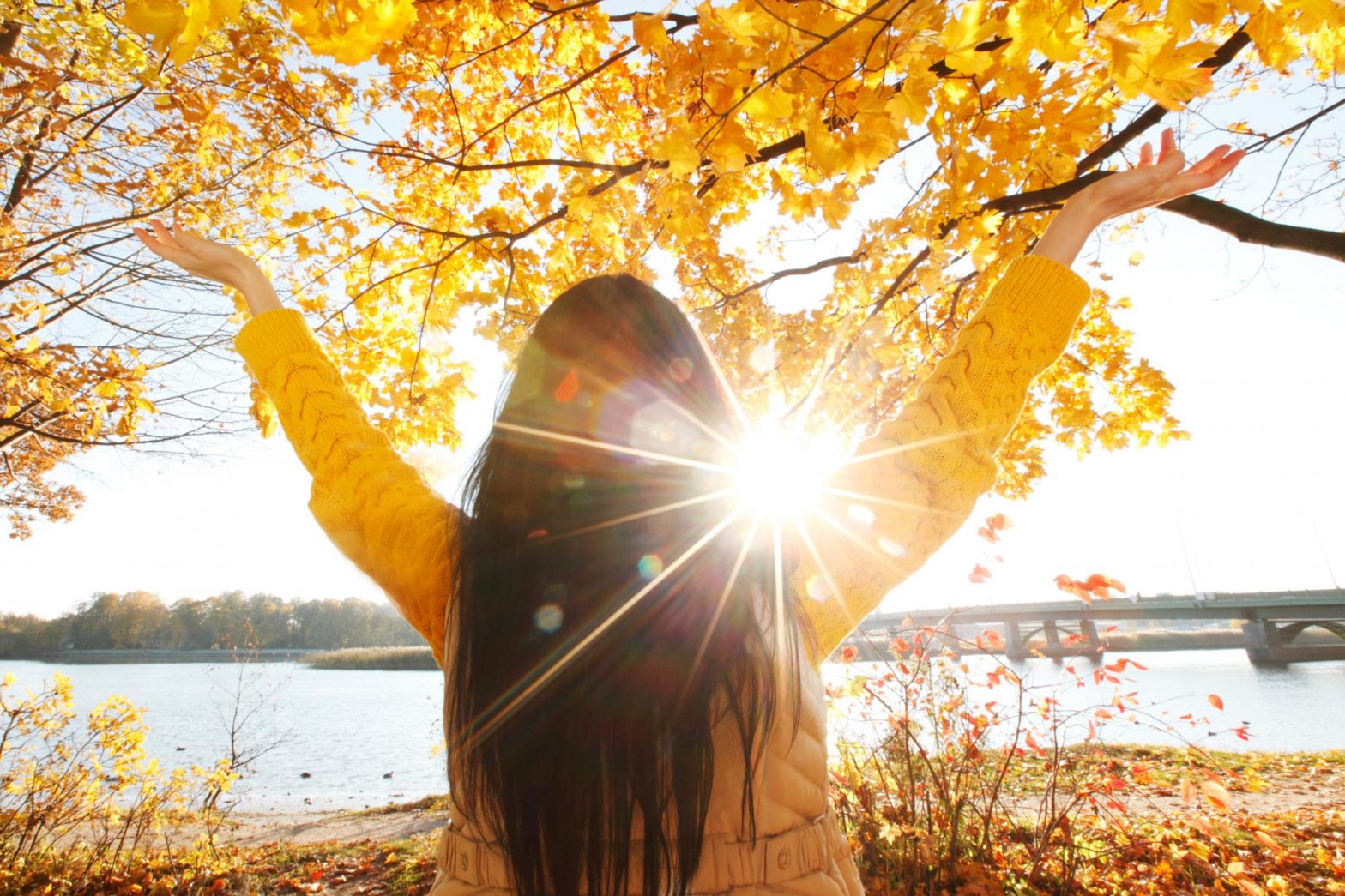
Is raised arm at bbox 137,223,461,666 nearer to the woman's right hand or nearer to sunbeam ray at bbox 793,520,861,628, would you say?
the woman's right hand

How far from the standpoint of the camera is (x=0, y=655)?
162 feet

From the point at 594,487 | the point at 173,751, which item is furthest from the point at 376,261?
the point at 173,751

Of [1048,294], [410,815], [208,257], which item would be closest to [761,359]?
[1048,294]

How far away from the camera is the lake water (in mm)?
12453

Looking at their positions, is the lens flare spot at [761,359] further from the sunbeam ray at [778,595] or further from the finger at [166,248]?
the sunbeam ray at [778,595]

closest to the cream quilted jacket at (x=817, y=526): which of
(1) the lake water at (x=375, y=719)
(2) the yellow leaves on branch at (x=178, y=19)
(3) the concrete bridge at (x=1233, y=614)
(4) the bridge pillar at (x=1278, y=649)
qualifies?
(2) the yellow leaves on branch at (x=178, y=19)

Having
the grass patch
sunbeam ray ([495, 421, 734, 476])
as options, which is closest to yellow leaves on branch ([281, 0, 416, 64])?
sunbeam ray ([495, 421, 734, 476])

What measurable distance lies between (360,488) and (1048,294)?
1.41 m

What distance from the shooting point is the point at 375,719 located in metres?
21.9

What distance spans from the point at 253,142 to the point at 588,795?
517 centimetres

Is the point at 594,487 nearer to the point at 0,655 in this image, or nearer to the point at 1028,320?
the point at 1028,320

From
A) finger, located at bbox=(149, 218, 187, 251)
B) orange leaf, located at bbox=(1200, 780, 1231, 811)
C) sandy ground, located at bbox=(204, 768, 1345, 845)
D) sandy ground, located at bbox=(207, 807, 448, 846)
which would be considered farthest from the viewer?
sandy ground, located at bbox=(207, 807, 448, 846)

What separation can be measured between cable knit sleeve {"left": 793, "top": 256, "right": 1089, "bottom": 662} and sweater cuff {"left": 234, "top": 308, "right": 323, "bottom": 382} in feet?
3.94

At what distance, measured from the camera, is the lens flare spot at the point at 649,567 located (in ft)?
3.35
